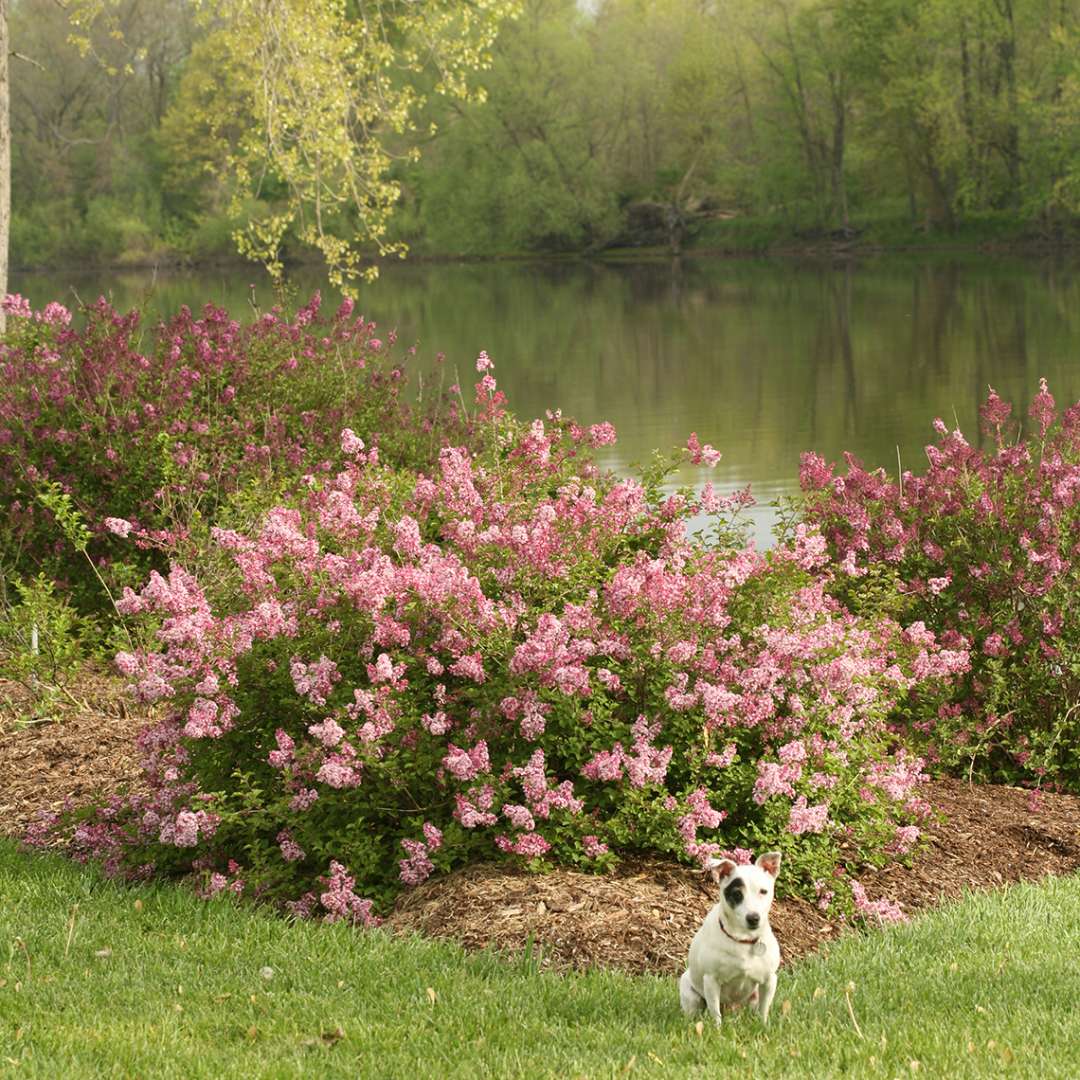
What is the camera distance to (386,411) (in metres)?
12.1

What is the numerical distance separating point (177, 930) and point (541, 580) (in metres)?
2.06

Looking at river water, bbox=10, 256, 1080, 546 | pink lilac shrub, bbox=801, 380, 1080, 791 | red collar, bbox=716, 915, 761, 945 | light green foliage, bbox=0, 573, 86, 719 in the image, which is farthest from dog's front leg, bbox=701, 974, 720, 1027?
light green foliage, bbox=0, 573, 86, 719

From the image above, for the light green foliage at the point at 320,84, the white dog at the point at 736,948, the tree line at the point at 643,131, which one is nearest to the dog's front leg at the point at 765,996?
the white dog at the point at 736,948

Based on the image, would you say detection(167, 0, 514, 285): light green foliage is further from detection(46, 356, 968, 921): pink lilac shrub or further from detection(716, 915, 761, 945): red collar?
detection(716, 915, 761, 945): red collar

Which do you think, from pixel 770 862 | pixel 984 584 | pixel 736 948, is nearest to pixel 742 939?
pixel 736 948

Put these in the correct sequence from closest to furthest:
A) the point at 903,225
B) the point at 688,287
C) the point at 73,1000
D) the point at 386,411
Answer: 1. the point at 73,1000
2. the point at 386,411
3. the point at 688,287
4. the point at 903,225

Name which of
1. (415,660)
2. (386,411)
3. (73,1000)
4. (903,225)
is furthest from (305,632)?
(903,225)

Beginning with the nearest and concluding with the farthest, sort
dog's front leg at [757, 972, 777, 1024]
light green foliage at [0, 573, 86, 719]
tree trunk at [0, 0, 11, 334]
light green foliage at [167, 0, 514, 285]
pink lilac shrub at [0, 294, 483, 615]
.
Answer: dog's front leg at [757, 972, 777, 1024], light green foliage at [0, 573, 86, 719], pink lilac shrub at [0, 294, 483, 615], tree trunk at [0, 0, 11, 334], light green foliage at [167, 0, 514, 285]

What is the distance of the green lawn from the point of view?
4574 millimetres

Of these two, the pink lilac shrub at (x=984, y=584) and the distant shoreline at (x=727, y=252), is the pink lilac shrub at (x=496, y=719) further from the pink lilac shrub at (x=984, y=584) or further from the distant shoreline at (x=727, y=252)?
the distant shoreline at (x=727, y=252)

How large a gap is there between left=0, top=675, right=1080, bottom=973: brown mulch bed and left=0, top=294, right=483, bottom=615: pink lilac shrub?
2599mm

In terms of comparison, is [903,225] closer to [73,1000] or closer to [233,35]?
[233,35]

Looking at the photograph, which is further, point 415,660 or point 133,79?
point 133,79

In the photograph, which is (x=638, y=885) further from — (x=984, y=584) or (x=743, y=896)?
(x=984, y=584)
